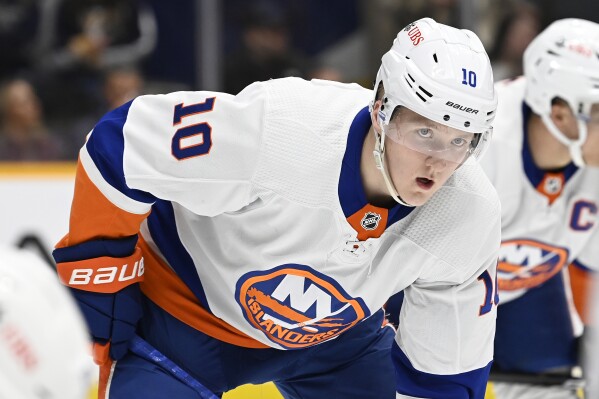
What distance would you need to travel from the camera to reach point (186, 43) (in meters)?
5.08

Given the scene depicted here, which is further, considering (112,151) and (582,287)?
(582,287)

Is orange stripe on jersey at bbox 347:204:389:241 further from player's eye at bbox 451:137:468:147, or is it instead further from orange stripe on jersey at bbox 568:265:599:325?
orange stripe on jersey at bbox 568:265:599:325

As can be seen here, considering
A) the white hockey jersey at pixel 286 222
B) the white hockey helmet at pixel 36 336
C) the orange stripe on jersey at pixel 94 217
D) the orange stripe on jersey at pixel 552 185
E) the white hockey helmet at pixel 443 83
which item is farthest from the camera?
the orange stripe on jersey at pixel 552 185

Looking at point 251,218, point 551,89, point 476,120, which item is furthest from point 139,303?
point 551,89

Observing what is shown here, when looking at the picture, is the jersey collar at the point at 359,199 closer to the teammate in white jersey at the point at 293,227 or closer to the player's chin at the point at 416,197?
the teammate in white jersey at the point at 293,227

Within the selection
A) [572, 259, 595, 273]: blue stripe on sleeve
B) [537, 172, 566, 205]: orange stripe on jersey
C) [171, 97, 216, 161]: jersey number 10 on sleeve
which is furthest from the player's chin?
[572, 259, 595, 273]: blue stripe on sleeve

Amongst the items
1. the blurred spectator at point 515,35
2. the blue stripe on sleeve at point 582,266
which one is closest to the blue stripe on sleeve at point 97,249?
the blue stripe on sleeve at point 582,266

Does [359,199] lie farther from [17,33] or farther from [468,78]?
[17,33]

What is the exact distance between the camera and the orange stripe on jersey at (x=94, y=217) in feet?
7.86

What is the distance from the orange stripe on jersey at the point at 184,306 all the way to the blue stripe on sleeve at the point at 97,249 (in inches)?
5.6

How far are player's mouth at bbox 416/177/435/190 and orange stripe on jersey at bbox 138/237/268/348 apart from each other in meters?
0.62

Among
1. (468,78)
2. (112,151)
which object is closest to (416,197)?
(468,78)

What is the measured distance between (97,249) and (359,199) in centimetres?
57

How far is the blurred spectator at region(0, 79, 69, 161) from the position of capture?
4695 millimetres
